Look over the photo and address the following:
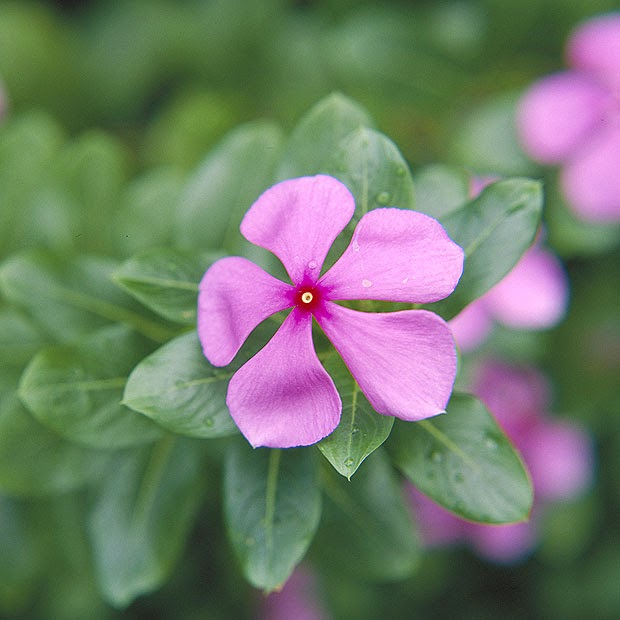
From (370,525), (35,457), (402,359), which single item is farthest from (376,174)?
(35,457)

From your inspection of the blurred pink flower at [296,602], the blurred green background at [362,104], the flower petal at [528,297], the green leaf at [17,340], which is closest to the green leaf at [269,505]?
the green leaf at [17,340]

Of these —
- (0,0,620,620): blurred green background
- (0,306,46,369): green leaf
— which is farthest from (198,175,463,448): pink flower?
(0,0,620,620): blurred green background

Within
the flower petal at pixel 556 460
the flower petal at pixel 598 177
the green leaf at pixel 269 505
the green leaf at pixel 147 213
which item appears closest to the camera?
the green leaf at pixel 269 505

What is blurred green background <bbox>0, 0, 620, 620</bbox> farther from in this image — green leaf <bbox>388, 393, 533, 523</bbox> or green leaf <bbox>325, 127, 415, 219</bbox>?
green leaf <bbox>388, 393, 533, 523</bbox>

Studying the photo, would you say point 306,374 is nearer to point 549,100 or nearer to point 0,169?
point 0,169

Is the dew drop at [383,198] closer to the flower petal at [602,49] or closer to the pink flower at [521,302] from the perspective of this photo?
the pink flower at [521,302]

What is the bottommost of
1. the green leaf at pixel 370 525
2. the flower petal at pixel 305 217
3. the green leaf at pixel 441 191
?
the green leaf at pixel 370 525

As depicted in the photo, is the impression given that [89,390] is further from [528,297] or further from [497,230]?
[528,297]
